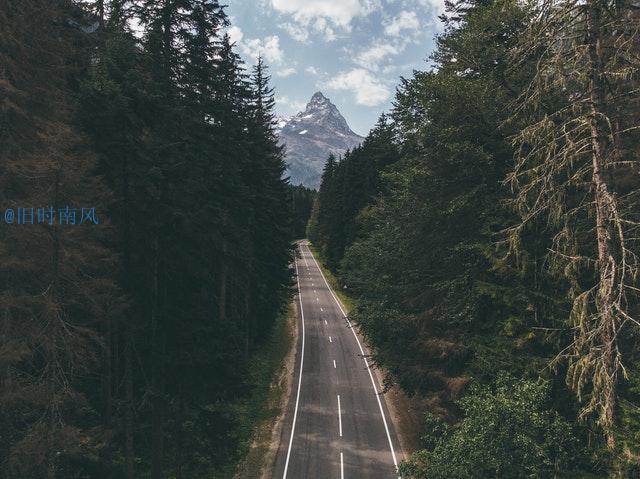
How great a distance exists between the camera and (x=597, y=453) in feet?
26.6

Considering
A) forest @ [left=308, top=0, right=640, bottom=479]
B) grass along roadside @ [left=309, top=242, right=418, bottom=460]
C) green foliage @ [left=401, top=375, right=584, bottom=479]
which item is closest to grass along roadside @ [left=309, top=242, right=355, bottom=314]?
grass along roadside @ [left=309, top=242, right=418, bottom=460]

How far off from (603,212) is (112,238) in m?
13.0

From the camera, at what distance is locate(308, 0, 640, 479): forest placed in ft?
20.8

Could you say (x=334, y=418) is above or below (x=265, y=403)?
below

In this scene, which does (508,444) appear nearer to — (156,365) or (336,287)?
(156,365)

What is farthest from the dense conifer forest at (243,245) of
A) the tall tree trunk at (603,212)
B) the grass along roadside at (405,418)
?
the grass along roadside at (405,418)

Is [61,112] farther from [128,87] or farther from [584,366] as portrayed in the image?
[584,366]

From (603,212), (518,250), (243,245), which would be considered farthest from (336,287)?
(603,212)

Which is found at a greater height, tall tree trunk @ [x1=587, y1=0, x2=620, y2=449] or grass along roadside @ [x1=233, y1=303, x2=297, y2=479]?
tall tree trunk @ [x1=587, y1=0, x2=620, y2=449]

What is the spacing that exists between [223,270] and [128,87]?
11709 millimetres

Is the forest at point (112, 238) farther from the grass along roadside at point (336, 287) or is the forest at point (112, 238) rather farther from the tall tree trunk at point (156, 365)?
the grass along roadside at point (336, 287)

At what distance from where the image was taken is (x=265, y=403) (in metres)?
25.7

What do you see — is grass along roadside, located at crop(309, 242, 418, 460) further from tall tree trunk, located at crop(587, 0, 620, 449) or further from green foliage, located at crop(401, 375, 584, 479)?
tall tree trunk, located at crop(587, 0, 620, 449)

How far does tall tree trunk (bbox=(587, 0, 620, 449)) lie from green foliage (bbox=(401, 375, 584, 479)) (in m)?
1.88
